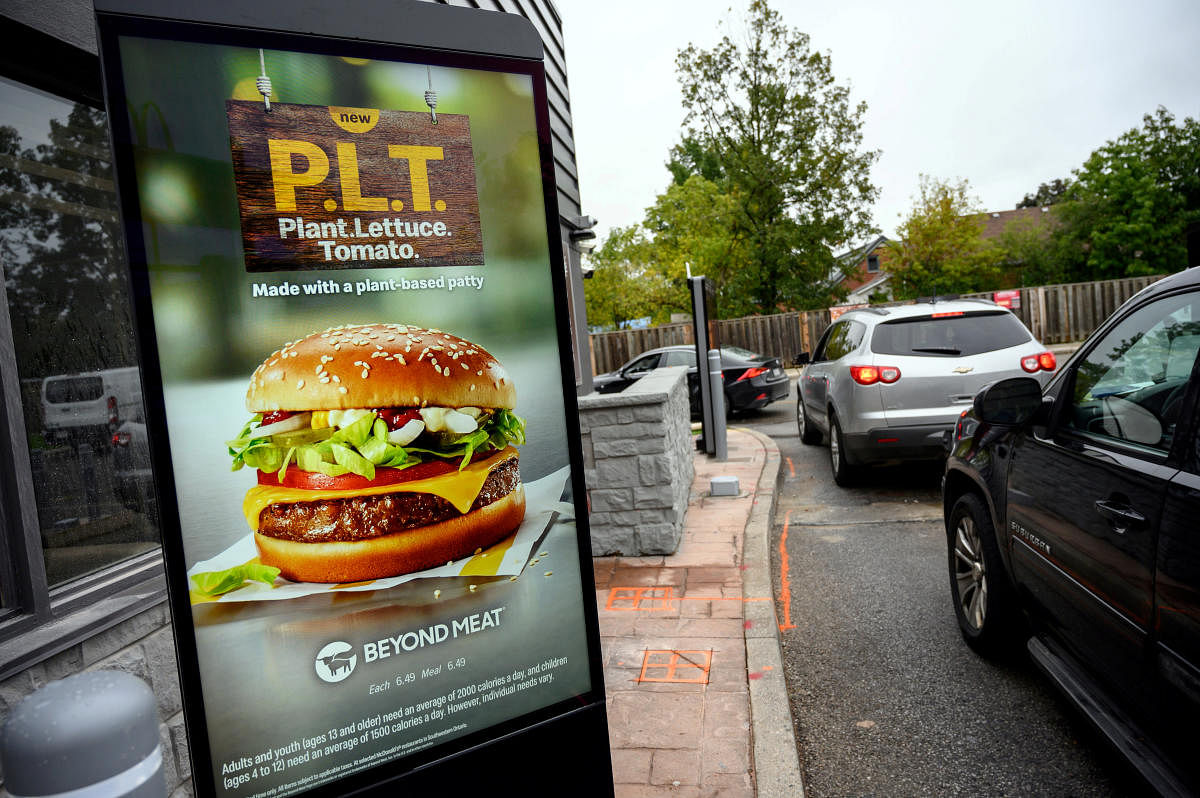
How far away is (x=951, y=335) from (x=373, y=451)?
649cm

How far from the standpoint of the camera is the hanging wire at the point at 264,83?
1797mm

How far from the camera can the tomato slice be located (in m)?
1.90

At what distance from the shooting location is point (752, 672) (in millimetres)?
3748

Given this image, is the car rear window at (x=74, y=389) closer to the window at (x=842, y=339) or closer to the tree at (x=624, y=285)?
the window at (x=842, y=339)

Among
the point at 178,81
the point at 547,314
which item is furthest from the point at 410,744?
the point at 178,81

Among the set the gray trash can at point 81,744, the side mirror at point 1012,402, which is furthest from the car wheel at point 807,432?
the gray trash can at point 81,744

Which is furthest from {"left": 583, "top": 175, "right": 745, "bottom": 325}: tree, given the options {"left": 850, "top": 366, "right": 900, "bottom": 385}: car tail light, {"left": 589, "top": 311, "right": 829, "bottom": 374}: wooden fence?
{"left": 850, "top": 366, "right": 900, "bottom": 385}: car tail light

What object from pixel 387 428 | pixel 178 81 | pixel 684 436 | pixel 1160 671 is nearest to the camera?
pixel 178 81

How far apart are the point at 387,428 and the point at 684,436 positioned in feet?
18.8

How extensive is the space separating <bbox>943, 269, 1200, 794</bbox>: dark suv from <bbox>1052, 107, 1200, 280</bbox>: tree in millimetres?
42806

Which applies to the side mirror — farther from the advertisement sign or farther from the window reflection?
the advertisement sign

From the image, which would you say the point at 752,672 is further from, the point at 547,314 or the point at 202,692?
the point at 202,692

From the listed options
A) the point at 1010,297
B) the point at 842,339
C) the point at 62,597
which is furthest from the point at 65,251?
the point at 1010,297

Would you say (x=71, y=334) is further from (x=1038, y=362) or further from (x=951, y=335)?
(x=1038, y=362)
